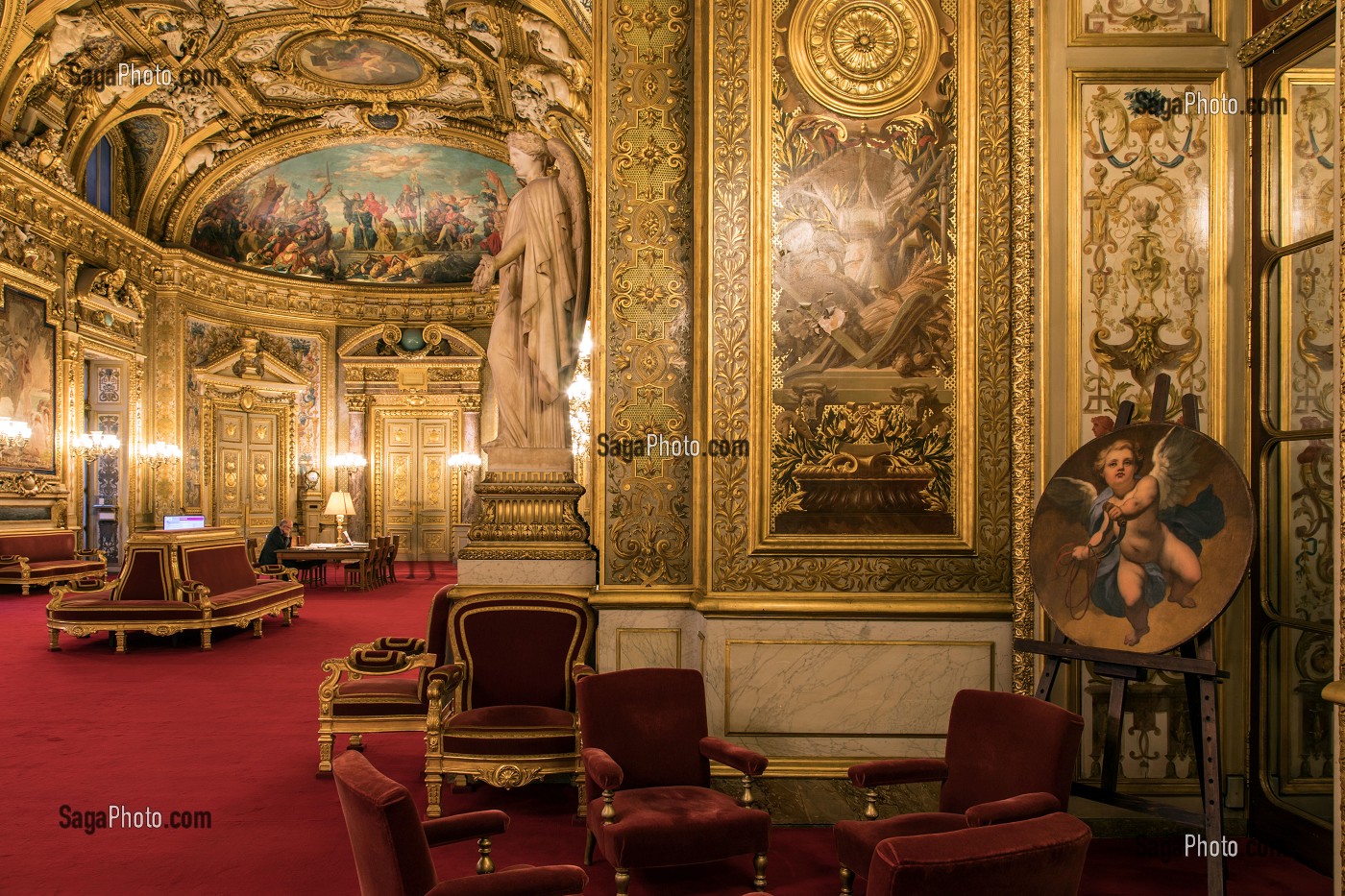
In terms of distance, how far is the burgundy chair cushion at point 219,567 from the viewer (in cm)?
905

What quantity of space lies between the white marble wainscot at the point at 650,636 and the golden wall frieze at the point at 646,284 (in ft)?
0.56

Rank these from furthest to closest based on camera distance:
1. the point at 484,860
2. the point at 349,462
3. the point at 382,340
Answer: the point at 382,340 < the point at 349,462 < the point at 484,860

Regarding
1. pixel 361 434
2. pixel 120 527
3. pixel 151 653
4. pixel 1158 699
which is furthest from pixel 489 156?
pixel 1158 699

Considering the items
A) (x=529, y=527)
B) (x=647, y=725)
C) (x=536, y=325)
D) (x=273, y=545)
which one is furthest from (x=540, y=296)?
(x=273, y=545)

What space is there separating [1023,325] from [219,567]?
8458 mm

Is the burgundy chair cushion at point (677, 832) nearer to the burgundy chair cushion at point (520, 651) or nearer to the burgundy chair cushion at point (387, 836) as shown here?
the burgundy chair cushion at point (387, 836)

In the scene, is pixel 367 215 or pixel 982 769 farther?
pixel 367 215

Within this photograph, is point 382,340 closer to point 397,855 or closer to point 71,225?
point 71,225

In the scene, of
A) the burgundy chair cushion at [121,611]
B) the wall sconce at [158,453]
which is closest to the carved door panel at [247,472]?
the wall sconce at [158,453]

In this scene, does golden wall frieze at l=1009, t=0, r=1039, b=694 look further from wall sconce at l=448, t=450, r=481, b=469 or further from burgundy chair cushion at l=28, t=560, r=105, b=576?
wall sconce at l=448, t=450, r=481, b=469

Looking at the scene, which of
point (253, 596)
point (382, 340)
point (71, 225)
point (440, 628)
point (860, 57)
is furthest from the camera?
point (382, 340)

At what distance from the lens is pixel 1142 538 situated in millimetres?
3322

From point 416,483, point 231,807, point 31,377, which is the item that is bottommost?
point 231,807

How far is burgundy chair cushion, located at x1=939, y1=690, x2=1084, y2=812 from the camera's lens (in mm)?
3102
